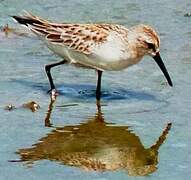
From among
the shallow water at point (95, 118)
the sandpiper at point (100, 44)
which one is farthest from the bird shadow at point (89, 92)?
the sandpiper at point (100, 44)

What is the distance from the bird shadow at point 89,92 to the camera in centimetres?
962

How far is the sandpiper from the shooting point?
30.8 ft

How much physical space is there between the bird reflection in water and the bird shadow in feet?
2.81

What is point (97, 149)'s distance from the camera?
26.2ft

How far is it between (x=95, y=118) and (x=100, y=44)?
940 millimetres

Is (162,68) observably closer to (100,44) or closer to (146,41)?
(146,41)

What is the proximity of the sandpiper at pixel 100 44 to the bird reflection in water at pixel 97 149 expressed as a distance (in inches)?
34.0

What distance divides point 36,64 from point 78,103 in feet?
4.66

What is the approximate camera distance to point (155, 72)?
10.4 metres

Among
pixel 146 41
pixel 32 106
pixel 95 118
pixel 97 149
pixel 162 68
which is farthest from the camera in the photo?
pixel 162 68

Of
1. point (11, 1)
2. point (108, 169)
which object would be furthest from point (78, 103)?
point (11, 1)

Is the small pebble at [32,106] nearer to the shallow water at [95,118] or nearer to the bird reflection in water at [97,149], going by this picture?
the shallow water at [95,118]

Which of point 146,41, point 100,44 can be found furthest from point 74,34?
point 146,41

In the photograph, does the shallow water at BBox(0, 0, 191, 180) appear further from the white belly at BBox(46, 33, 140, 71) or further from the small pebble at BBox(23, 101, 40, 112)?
the white belly at BBox(46, 33, 140, 71)
